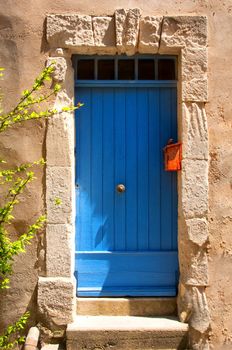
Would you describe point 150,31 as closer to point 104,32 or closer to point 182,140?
point 104,32

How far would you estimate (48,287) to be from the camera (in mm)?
4332

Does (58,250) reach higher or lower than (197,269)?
higher

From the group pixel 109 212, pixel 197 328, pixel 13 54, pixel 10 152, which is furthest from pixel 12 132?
pixel 197 328

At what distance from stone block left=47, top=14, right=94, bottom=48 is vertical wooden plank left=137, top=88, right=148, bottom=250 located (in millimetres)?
731

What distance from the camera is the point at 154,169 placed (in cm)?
469

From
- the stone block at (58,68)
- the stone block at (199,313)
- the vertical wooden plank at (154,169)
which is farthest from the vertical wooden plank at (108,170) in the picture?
the stone block at (199,313)

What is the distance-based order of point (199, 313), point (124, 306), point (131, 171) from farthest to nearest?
1. point (131, 171)
2. point (124, 306)
3. point (199, 313)

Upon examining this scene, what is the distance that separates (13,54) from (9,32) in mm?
204

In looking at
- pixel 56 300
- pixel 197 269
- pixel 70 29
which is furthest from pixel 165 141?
pixel 56 300

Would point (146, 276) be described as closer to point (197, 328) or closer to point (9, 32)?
point (197, 328)

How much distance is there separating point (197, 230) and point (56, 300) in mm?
1415

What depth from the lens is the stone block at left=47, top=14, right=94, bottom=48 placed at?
437 centimetres

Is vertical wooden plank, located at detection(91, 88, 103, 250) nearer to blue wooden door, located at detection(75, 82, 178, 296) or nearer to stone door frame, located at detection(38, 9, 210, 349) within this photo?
blue wooden door, located at detection(75, 82, 178, 296)

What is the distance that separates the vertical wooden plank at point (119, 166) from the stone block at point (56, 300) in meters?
0.66
